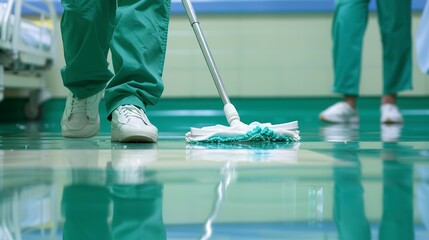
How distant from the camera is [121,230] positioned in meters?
0.52

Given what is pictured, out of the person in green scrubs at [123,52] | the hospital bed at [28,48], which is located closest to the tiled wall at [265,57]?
the hospital bed at [28,48]

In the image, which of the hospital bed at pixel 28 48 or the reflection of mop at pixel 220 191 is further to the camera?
the hospital bed at pixel 28 48

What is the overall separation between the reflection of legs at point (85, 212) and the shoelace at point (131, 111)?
0.71 meters

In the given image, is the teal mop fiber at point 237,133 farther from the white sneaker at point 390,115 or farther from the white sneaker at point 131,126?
the white sneaker at point 390,115

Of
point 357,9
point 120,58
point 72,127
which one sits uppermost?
point 357,9

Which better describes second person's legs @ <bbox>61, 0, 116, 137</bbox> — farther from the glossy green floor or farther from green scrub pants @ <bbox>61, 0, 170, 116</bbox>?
the glossy green floor

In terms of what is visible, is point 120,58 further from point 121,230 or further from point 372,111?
point 372,111

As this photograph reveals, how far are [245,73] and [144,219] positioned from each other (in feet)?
11.0

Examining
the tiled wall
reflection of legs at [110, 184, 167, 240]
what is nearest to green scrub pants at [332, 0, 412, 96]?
the tiled wall

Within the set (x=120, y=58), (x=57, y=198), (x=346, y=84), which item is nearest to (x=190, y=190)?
(x=57, y=198)

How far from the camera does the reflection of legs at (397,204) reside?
51 cm

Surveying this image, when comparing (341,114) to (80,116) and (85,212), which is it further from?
(85,212)

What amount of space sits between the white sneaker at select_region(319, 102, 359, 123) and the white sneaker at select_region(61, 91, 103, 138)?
1.50 meters

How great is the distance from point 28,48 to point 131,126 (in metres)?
2.08
